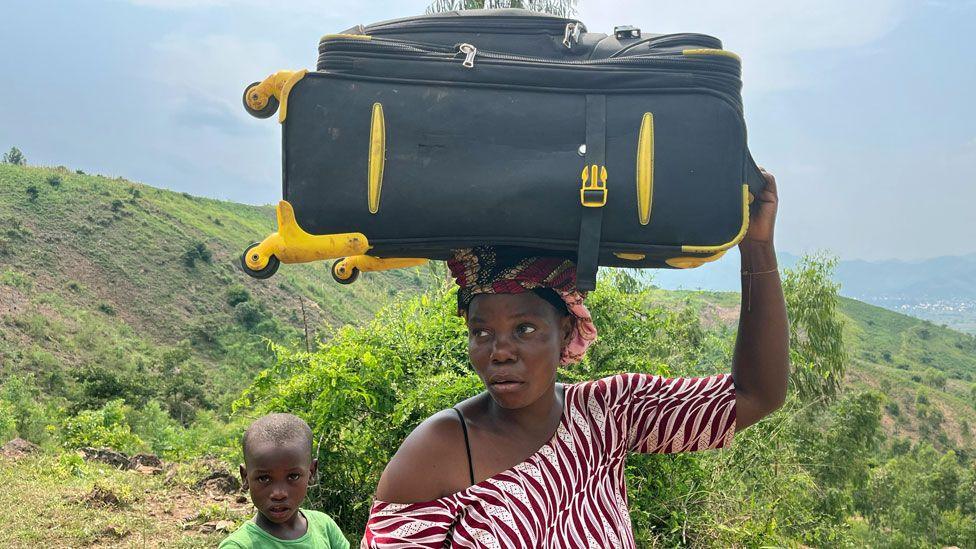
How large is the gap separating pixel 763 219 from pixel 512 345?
65 cm

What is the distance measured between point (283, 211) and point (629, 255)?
68 cm

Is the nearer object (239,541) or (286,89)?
(286,89)

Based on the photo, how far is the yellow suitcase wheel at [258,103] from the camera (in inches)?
63.6

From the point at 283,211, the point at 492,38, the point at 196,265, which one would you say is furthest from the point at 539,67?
the point at 196,265

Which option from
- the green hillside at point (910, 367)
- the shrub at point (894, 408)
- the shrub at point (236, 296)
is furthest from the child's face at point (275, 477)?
the shrub at point (894, 408)

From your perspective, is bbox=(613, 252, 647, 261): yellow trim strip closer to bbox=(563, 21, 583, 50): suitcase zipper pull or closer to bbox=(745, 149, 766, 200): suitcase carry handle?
bbox=(745, 149, 766, 200): suitcase carry handle

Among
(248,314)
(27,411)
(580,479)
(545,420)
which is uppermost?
(545,420)

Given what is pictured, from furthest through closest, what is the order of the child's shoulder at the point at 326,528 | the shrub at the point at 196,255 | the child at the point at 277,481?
the shrub at the point at 196,255 < the child's shoulder at the point at 326,528 < the child at the point at 277,481

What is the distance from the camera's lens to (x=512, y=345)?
1.75 metres

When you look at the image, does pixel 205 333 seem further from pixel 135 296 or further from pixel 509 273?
pixel 509 273

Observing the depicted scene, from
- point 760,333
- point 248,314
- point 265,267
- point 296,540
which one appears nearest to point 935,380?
point 248,314

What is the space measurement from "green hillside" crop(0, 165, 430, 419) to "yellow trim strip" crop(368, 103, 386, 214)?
1702cm

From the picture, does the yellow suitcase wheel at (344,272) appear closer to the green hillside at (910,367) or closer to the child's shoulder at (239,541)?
the child's shoulder at (239,541)

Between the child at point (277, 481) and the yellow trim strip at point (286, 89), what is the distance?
1415mm
